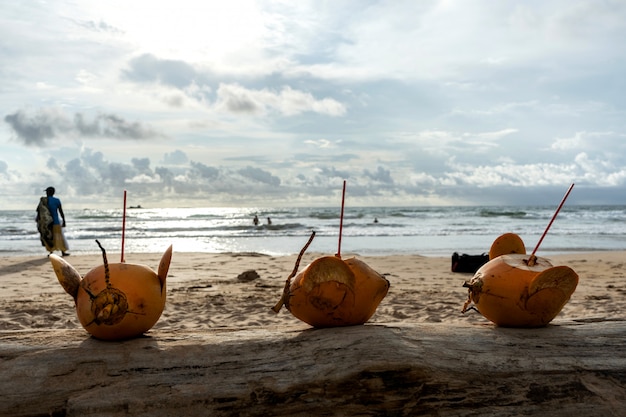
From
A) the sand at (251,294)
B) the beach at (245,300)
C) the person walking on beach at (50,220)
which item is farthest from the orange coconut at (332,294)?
the person walking on beach at (50,220)

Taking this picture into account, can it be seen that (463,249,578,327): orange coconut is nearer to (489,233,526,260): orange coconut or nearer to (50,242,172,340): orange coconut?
(489,233,526,260): orange coconut

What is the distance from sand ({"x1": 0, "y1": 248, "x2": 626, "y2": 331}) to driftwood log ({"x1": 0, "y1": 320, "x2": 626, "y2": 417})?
80cm

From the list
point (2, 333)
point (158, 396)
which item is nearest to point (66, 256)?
point (2, 333)

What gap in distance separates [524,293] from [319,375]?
1.17 meters

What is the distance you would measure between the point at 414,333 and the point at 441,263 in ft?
29.6

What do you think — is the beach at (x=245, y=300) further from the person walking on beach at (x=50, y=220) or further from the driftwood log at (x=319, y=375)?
the person walking on beach at (x=50, y=220)

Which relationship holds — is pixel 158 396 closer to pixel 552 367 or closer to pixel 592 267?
pixel 552 367

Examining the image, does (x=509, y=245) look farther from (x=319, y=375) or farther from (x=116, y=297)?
(x=116, y=297)

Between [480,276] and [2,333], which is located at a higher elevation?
[480,276]

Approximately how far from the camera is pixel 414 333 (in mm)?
2342

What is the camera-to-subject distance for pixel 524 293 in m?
2.58

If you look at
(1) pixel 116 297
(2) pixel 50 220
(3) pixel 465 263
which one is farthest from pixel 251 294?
(2) pixel 50 220

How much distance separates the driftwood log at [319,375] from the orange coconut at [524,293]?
0.22 metres

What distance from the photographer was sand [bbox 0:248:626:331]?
5.75m
